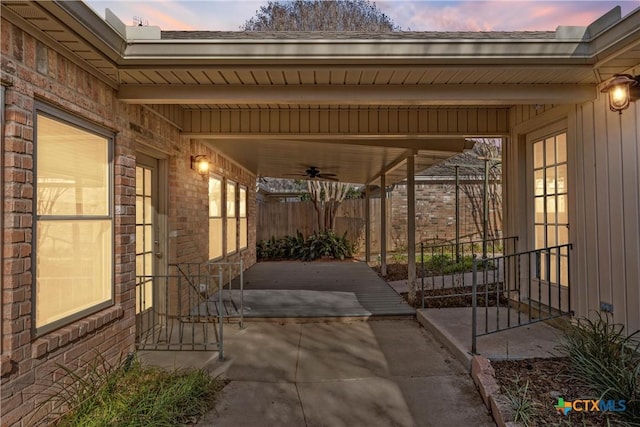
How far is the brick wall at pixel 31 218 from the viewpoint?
2.09m

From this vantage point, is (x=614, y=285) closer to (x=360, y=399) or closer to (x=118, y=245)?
(x=360, y=399)

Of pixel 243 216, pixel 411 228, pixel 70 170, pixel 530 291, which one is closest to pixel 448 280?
pixel 411 228

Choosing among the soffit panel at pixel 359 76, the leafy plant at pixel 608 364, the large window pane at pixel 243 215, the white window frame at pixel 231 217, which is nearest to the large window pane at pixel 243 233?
the large window pane at pixel 243 215

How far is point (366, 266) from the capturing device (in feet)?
30.9

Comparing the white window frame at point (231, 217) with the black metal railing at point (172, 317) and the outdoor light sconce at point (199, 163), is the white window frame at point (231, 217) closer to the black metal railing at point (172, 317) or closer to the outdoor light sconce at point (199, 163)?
the outdoor light sconce at point (199, 163)

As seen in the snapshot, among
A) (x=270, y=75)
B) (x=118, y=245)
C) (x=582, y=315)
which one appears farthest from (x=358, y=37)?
(x=582, y=315)

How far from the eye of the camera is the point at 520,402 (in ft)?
8.11

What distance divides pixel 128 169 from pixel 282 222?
9.10m

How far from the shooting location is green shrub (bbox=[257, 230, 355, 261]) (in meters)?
11.2

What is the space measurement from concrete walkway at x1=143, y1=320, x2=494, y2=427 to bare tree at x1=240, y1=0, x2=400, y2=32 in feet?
41.5

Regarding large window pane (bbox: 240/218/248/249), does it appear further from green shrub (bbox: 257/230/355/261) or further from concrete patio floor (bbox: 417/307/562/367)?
concrete patio floor (bbox: 417/307/562/367)

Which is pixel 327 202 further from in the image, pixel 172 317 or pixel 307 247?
pixel 172 317

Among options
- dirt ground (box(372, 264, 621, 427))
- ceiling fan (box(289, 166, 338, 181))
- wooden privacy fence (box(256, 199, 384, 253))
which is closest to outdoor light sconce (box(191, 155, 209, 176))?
ceiling fan (box(289, 166, 338, 181))

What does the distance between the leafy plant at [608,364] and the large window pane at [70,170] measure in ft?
12.7
